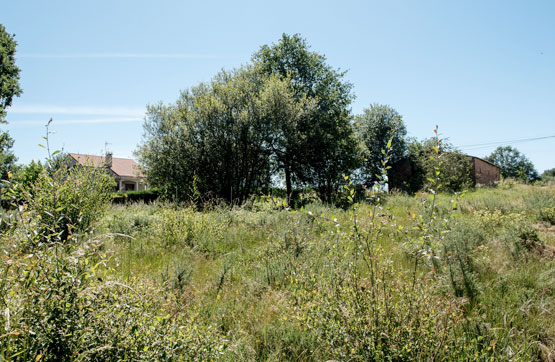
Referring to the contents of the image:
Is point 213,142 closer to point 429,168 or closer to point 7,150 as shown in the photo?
point 429,168

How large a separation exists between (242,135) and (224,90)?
2319 millimetres

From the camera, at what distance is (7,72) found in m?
18.6

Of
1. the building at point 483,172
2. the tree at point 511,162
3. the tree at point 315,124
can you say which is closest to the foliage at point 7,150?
the tree at point 315,124

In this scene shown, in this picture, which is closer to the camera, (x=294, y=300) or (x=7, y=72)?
(x=294, y=300)

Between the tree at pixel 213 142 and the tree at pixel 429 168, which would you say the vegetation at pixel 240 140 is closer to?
the tree at pixel 213 142

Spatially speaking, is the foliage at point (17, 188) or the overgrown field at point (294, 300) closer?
the overgrown field at point (294, 300)

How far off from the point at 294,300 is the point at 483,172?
126 ft

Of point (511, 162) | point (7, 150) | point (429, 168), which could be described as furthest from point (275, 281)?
point (511, 162)

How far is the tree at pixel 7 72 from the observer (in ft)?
58.6

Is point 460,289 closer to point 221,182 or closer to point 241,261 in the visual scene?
point 241,261

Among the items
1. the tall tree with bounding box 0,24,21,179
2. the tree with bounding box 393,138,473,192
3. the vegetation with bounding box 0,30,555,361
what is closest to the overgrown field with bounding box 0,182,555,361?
the vegetation with bounding box 0,30,555,361

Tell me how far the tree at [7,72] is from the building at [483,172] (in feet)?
120

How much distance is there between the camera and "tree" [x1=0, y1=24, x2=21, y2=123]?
58.6ft

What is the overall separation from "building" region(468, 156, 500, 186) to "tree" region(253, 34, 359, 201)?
1692cm
